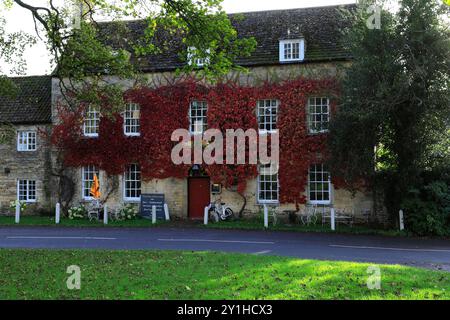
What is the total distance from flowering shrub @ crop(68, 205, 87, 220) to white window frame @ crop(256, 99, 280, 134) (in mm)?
10503

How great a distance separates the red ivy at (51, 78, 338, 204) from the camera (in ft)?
74.7

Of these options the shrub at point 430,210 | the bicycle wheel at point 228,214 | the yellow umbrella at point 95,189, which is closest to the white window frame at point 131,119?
the yellow umbrella at point 95,189

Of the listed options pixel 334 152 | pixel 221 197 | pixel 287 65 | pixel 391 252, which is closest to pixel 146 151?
pixel 221 197

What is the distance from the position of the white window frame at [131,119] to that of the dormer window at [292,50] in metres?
8.43

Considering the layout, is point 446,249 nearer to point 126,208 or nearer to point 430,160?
point 430,160

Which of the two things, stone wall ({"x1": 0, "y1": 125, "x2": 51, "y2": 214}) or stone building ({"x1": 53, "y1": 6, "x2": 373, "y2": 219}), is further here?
stone wall ({"x1": 0, "y1": 125, "x2": 51, "y2": 214})

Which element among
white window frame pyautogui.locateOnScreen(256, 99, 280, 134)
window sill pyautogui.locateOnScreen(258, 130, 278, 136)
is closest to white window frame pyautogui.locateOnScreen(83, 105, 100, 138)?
white window frame pyautogui.locateOnScreen(256, 99, 280, 134)

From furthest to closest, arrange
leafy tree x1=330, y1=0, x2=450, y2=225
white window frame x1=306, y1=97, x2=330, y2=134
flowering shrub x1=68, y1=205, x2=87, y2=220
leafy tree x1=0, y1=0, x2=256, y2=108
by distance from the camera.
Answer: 1. flowering shrub x1=68, y1=205, x2=87, y2=220
2. white window frame x1=306, y1=97, x2=330, y2=134
3. leafy tree x1=330, y1=0, x2=450, y2=225
4. leafy tree x1=0, y1=0, x2=256, y2=108

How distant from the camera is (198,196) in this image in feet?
80.6

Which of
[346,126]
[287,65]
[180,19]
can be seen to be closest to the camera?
[180,19]

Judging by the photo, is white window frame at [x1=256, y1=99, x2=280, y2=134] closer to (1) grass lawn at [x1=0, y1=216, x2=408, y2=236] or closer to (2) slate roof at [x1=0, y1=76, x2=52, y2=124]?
(1) grass lawn at [x1=0, y1=216, x2=408, y2=236]

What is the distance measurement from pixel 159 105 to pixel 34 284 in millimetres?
17083

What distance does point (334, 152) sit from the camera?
1917 cm
